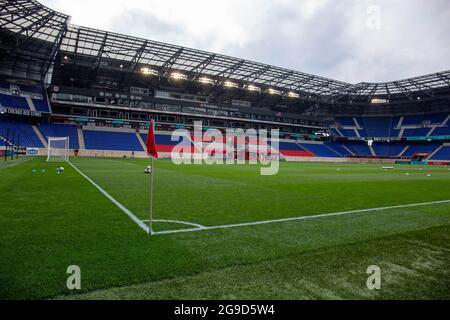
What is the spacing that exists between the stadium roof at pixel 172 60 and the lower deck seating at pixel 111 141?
14.6 meters

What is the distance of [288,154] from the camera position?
72188 mm

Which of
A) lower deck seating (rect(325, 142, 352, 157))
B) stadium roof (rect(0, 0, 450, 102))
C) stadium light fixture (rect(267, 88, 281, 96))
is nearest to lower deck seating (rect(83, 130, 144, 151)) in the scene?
stadium roof (rect(0, 0, 450, 102))

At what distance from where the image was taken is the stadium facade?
48562mm

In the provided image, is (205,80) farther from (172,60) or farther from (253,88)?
(253,88)

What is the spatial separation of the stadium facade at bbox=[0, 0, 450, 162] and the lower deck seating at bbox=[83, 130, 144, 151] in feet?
0.65

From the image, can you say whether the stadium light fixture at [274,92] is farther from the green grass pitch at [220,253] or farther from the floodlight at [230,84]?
the green grass pitch at [220,253]

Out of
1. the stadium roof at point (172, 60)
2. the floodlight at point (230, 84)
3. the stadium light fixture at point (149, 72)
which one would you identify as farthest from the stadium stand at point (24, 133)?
the floodlight at point (230, 84)

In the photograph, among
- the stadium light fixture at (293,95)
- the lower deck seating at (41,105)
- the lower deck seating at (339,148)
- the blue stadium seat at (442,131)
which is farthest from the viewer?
the lower deck seating at (339,148)

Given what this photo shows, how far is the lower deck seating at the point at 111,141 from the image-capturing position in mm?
55531

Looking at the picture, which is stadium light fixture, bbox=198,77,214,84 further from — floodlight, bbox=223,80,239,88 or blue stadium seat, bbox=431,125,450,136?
blue stadium seat, bbox=431,125,450,136

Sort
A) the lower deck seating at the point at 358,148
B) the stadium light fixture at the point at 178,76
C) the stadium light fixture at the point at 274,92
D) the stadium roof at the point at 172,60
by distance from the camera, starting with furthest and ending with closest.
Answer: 1. the lower deck seating at the point at 358,148
2. the stadium light fixture at the point at 274,92
3. the stadium light fixture at the point at 178,76
4. the stadium roof at the point at 172,60

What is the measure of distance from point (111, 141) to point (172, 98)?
20193 millimetres
